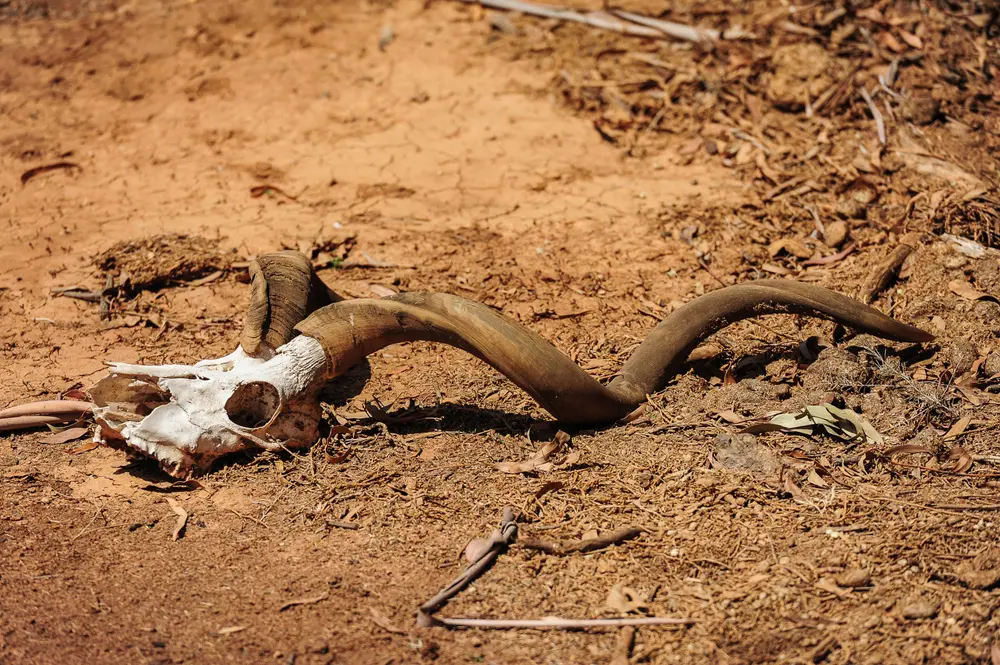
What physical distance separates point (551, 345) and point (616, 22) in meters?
4.49

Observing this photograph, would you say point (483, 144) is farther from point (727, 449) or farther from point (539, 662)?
point (539, 662)

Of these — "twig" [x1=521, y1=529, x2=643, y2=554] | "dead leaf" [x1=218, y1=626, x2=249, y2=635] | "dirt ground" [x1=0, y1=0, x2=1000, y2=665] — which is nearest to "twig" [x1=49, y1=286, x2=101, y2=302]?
"dirt ground" [x1=0, y1=0, x2=1000, y2=665]

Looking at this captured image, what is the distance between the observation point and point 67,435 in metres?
4.26

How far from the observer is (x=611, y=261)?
216 inches

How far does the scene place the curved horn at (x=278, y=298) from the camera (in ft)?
12.8

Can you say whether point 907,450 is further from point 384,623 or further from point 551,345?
point 384,623

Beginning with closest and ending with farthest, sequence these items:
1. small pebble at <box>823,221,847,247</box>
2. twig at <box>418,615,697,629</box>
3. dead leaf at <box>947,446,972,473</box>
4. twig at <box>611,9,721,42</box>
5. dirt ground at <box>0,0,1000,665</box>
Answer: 1. twig at <box>418,615,697,629</box>
2. dirt ground at <box>0,0,1000,665</box>
3. dead leaf at <box>947,446,972,473</box>
4. small pebble at <box>823,221,847,247</box>
5. twig at <box>611,9,721,42</box>

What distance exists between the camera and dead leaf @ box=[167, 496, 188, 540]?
367cm

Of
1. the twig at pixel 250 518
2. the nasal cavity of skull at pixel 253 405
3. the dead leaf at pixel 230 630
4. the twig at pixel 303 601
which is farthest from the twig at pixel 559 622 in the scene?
the nasal cavity of skull at pixel 253 405

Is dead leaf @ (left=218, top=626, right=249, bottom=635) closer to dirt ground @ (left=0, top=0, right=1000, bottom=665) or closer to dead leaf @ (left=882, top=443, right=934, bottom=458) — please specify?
dirt ground @ (left=0, top=0, right=1000, bottom=665)

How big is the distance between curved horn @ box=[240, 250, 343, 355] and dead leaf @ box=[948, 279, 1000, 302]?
10.8ft

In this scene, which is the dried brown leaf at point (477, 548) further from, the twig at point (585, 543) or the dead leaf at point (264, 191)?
the dead leaf at point (264, 191)

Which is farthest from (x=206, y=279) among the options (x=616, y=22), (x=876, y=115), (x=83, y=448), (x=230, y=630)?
(x=876, y=115)

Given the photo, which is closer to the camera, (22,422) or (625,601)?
(625,601)
